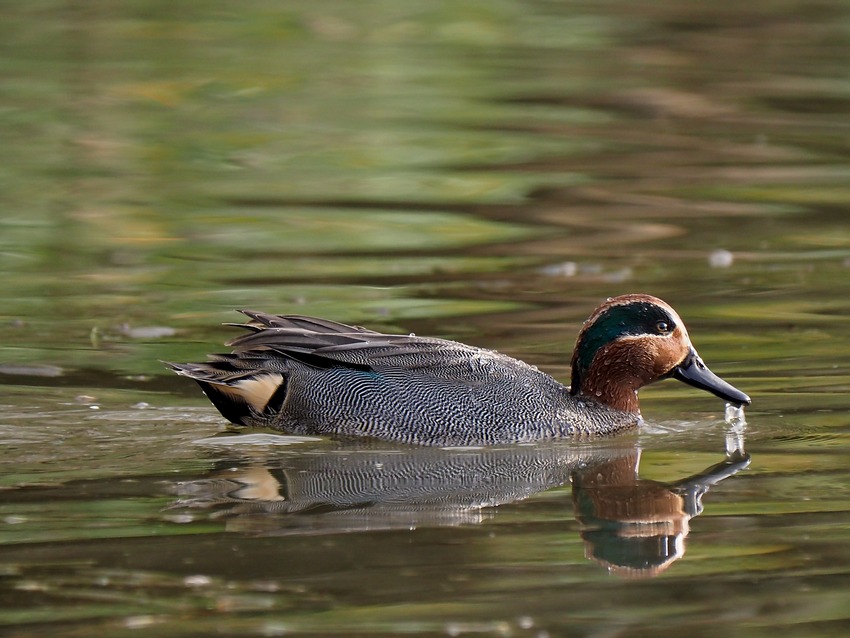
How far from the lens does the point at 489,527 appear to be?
6230 millimetres

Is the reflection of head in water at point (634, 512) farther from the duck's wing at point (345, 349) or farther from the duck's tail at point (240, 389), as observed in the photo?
the duck's tail at point (240, 389)

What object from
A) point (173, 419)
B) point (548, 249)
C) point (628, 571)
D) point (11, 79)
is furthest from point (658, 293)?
point (11, 79)

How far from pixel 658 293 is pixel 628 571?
17.4 ft

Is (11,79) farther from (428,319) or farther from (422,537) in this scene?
(422,537)

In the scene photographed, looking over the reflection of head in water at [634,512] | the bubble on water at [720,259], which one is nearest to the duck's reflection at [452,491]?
the reflection of head in water at [634,512]

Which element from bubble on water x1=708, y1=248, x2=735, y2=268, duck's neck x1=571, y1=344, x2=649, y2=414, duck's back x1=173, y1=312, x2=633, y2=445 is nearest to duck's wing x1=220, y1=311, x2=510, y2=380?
duck's back x1=173, y1=312, x2=633, y2=445

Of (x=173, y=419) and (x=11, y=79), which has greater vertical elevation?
(x=11, y=79)

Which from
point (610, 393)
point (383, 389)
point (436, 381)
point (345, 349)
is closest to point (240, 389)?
point (345, 349)

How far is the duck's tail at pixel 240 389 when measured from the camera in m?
8.13

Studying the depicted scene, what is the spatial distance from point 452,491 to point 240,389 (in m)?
1.66

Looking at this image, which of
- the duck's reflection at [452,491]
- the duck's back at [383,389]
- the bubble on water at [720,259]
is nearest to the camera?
the duck's reflection at [452,491]

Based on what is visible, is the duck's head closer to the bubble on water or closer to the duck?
the duck

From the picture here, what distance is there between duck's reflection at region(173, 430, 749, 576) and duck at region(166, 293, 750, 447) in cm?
19

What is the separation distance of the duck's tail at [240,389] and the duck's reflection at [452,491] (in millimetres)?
536
